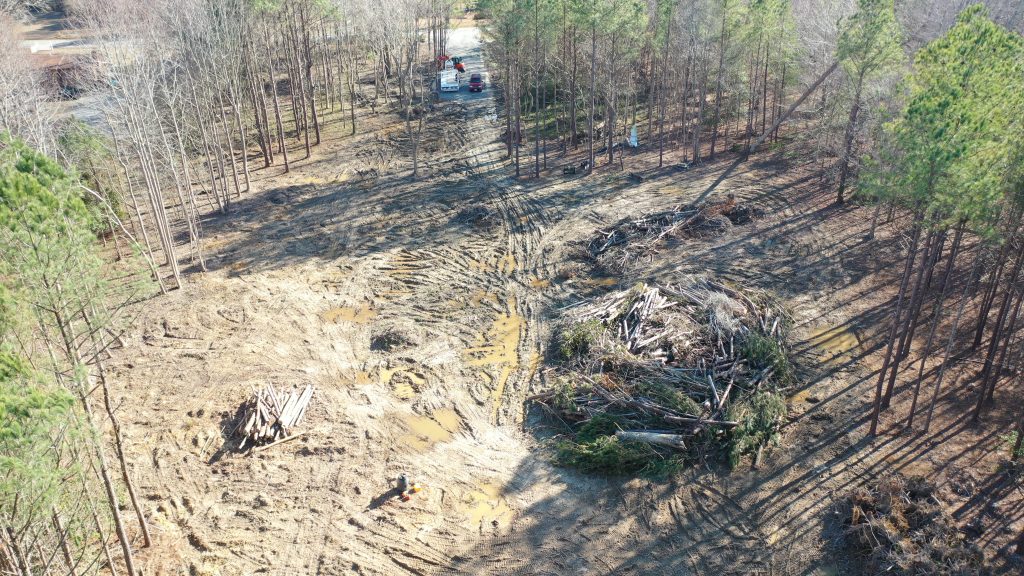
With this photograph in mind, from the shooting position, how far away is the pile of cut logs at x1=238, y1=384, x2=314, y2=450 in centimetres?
1689

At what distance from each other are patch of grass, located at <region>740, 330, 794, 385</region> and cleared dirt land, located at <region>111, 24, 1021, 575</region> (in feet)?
2.45

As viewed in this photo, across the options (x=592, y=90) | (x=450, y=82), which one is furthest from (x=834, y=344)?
(x=450, y=82)

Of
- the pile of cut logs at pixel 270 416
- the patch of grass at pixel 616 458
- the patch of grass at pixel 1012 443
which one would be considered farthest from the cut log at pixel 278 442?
the patch of grass at pixel 1012 443

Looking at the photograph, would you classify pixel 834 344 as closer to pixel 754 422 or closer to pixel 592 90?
pixel 754 422

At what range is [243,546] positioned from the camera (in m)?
14.0

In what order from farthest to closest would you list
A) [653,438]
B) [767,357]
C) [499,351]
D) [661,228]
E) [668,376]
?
[661,228] < [499,351] < [767,357] < [668,376] < [653,438]

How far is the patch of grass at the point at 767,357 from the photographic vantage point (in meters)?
18.2

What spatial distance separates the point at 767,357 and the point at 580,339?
5615 mm

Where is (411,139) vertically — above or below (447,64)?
below

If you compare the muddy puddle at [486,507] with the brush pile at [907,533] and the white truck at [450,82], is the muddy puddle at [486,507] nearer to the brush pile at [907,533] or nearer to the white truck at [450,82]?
the brush pile at [907,533]

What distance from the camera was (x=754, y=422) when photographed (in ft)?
53.7

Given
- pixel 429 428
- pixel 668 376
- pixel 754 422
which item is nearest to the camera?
pixel 754 422

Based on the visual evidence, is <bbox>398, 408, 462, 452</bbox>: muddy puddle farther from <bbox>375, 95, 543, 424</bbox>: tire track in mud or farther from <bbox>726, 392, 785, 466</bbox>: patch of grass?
<bbox>726, 392, 785, 466</bbox>: patch of grass

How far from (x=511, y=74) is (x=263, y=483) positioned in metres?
26.7
